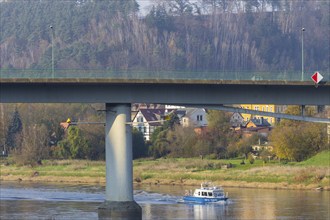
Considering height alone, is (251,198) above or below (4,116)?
below

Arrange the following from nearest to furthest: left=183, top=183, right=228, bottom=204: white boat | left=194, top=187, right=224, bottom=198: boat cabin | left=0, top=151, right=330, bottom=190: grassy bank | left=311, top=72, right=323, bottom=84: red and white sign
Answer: left=311, top=72, right=323, bottom=84: red and white sign → left=183, top=183, right=228, bottom=204: white boat → left=194, top=187, right=224, bottom=198: boat cabin → left=0, top=151, right=330, bottom=190: grassy bank

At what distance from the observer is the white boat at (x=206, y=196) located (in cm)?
9338

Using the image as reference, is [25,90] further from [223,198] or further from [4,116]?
[4,116]

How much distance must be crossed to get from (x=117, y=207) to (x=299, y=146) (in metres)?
59.8

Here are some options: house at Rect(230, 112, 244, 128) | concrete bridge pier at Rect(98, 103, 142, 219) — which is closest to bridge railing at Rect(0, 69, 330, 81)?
concrete bridge pier at Rect(98, 103, 142, 219)

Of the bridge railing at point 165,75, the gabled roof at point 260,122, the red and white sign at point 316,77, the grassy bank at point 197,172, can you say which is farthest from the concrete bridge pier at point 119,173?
the gabled roof at point 260,122

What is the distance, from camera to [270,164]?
11919cm

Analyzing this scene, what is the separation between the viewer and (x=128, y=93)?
67.1 meters

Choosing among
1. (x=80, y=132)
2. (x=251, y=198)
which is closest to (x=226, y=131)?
(x=80, y=132)

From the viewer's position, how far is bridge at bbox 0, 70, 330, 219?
65438mm

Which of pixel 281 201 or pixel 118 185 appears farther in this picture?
pixel 281 201

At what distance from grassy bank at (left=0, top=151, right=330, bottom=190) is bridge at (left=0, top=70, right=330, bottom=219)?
36054 mm

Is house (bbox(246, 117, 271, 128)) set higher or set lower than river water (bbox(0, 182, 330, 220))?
higher

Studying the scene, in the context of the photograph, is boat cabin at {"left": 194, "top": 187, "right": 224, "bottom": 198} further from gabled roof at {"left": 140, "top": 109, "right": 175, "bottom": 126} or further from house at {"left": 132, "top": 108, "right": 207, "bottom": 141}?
gabled roof at {"left": 140, "top": 109, "right": 175, "bottom": 126}
